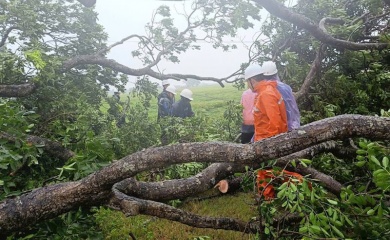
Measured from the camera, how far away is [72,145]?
16.4 feet

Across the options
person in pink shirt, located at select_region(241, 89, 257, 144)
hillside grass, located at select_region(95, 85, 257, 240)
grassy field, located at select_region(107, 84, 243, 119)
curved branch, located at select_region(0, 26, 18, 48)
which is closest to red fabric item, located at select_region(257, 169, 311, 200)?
hillside grass, located at select_region(95, 85, 257, 240)

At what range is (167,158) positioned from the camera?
9.06 ft

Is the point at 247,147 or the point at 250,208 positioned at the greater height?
the point at 247,147

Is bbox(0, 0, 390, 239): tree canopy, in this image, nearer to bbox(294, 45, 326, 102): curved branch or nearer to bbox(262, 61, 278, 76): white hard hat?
bbox(294, 45, 326, 102): curved branch

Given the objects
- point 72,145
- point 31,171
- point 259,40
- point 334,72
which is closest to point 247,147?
point 72,145

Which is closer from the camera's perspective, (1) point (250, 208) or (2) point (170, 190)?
(2) point (170, 190)

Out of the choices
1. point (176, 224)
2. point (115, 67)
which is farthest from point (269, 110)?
point (115, 67)

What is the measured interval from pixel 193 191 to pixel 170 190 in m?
0.22

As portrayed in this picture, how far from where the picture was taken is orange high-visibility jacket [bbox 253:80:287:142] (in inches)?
187

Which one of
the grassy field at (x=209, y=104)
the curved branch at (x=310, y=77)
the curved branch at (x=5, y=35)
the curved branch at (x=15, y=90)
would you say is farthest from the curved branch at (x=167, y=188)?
the grassy field at (x=209, y=104)

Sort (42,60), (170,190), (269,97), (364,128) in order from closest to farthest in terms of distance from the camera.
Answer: (364,128)
(170,190)
(269,97)
(42,60)

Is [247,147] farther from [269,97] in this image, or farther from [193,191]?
[269,97]

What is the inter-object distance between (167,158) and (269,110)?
7.76 feet

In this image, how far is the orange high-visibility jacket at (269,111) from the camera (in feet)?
15.6
